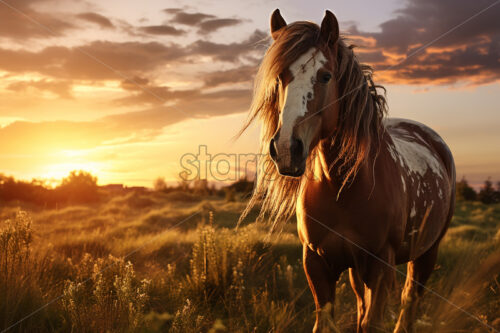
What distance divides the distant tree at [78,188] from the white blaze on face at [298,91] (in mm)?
19138

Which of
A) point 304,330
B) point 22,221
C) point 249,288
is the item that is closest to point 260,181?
point 304,330

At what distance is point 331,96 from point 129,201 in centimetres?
1749

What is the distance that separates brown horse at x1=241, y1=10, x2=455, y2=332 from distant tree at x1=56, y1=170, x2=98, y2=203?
18.7m

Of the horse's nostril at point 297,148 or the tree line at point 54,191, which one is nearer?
the horse's nostril at point 297,148

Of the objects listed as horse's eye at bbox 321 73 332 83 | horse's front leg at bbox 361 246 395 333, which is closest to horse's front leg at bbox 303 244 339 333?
horse's front leg at bbox 361 246 395 333

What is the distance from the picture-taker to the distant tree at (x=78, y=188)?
63.6 ft

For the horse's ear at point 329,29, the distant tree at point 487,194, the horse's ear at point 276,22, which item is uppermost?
the horse's ear at point 276,22

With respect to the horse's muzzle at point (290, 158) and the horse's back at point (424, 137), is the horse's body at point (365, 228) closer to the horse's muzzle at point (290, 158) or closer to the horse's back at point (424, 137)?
the horse's muzzle at point (290, 158)

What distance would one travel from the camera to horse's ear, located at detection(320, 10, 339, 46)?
7.98 feet

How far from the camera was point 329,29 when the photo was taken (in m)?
2.48

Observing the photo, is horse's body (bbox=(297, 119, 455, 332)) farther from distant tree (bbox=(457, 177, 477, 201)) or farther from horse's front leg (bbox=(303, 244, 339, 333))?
distant tree (bbox=(457, 177, 477, 201))

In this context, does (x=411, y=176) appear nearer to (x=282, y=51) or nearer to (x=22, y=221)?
(x=282, y=51)

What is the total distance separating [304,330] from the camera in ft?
12.2

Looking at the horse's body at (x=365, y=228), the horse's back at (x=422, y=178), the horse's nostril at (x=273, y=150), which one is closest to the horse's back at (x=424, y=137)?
the horse's back at (x=422, y=178)
